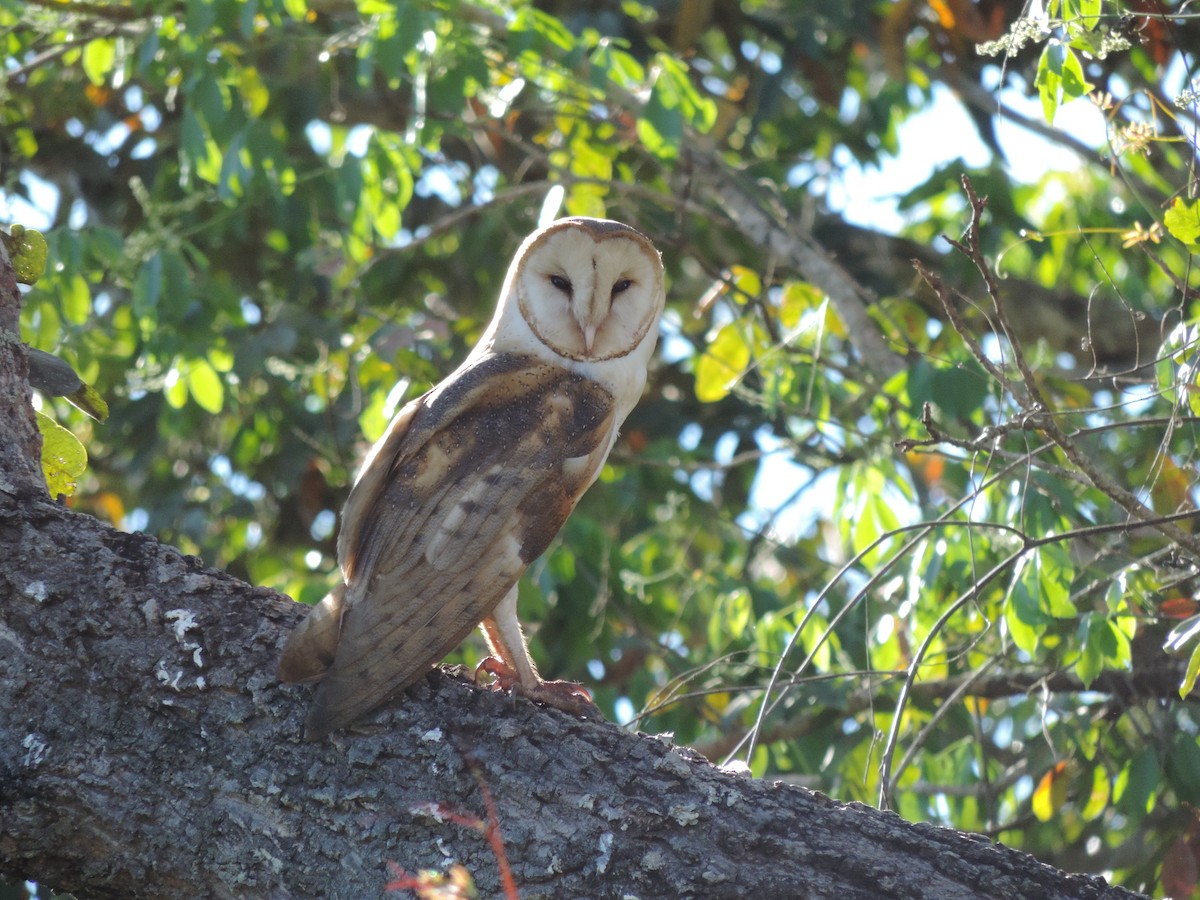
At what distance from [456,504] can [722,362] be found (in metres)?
2.06

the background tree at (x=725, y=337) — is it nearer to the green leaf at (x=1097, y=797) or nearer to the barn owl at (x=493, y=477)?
the green leaf at (x=1097, y=797)

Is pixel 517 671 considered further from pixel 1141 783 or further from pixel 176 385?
pixel 176 385

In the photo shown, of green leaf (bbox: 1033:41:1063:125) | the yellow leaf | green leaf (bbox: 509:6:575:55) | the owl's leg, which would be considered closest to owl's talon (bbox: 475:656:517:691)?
the owl's leg

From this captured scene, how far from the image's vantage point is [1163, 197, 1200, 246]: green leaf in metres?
2.47

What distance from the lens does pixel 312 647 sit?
2168 millimetres

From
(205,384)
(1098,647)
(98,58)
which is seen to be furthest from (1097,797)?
(98,58)

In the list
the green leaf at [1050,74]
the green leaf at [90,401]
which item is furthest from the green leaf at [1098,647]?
the green leaf at [90,401]

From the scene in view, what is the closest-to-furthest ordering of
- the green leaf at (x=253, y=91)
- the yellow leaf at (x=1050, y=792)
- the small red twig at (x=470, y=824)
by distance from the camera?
the small red twig at (x=470, y=824)
the yellow leaf at (x=1050, y=792)
the green leaf at (x=253, y=91)

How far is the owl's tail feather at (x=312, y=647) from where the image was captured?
2148 mm

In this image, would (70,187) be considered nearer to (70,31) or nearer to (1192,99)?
(70,31)

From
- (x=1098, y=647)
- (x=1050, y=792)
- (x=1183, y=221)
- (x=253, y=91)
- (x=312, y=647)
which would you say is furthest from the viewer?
(x=253, y=91)

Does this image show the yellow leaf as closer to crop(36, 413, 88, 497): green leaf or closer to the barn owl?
the barn owl

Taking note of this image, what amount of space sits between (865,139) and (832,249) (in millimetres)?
790

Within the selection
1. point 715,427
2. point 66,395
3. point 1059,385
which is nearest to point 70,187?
point 715,427
